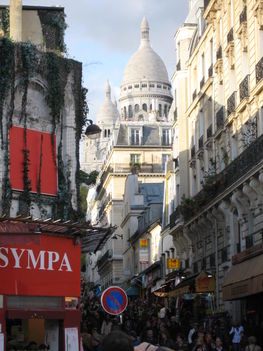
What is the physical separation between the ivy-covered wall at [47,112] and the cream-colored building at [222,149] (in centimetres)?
628

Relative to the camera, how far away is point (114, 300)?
20547mm

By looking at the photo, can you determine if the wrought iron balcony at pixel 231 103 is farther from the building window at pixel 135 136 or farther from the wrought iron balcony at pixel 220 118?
the building window at pixel 135 136

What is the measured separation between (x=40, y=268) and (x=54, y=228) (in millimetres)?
1092

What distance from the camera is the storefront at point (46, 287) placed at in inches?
842

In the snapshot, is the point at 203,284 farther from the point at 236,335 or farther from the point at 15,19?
the point at 15,19

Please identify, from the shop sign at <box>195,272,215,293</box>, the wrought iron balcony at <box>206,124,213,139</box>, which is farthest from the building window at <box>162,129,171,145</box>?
the shop sign at <box>195,272,215,293</box>

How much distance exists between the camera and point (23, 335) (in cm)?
2359

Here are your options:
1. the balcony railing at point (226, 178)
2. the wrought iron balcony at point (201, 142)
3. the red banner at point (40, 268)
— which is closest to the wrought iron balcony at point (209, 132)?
the wrought iron balcony at point (201, 142)

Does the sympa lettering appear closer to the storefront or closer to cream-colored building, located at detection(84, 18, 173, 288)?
the storefront

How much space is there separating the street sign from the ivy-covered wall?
6285 millimetres

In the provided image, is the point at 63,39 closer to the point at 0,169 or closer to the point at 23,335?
the point at 0,169

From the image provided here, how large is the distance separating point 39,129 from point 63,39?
3645 mm

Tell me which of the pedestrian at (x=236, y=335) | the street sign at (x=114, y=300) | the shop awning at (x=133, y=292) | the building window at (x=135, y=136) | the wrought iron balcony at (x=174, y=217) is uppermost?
the building window at (x=135, y=136)

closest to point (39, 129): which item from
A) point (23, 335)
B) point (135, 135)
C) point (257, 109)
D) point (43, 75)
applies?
point (43, 75)
